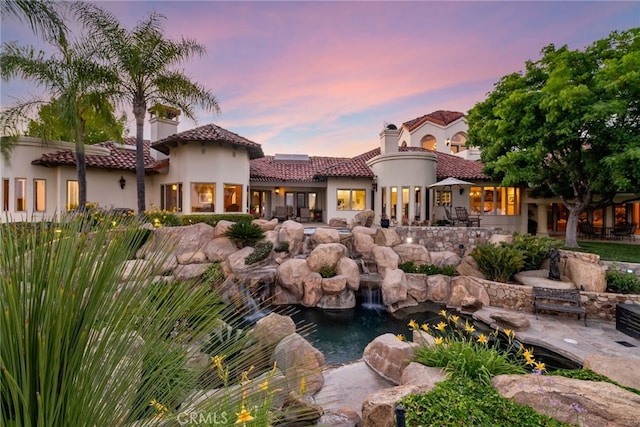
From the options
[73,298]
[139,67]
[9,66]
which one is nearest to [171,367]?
[73,298]

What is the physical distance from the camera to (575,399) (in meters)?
3.93

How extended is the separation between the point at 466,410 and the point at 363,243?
12494 millimetres

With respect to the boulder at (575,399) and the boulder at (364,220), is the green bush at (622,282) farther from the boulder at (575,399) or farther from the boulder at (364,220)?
the boulder at (364,220)

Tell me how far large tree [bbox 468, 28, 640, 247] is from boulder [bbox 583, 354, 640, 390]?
410 inches

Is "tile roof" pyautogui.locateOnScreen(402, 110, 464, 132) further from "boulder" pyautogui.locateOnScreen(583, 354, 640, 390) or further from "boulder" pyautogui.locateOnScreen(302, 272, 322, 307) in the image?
"boulder" pyautogui.locateOnScreen(583, 354, 640, 390)

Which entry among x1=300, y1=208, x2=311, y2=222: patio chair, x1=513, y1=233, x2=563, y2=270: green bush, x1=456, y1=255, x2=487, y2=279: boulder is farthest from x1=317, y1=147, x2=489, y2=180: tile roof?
x1=456, y1=255, x2=487, y2=279: boulder

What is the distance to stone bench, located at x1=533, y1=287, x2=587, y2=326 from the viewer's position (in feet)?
33.5

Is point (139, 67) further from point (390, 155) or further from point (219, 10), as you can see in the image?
point (390, 155)

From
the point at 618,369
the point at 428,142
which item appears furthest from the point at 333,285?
the point at 428,142

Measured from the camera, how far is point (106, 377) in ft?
3.62

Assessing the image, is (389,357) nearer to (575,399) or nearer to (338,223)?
(575,399)

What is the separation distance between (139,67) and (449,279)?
61.5 ft

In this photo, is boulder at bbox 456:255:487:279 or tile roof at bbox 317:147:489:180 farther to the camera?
tile roof at bbox 317:147:489:180

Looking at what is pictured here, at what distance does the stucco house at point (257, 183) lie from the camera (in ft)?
57.7
